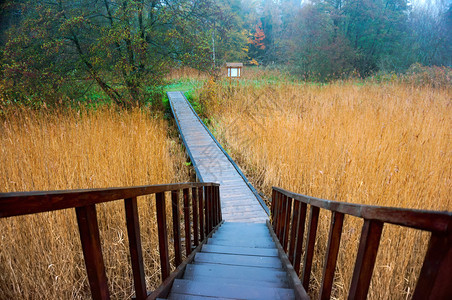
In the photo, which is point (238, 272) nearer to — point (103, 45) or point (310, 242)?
point (310, 242)

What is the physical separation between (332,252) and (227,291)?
2.27 ft

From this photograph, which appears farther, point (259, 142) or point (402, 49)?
point (402, 49)

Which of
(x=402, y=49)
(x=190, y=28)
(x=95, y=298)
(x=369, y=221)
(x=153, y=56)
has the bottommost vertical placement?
(x=95, y=298)

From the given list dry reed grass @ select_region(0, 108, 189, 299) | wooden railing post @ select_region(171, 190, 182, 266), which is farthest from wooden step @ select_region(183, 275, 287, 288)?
dry reed grass @ select_region(0, 108, 189, 299)

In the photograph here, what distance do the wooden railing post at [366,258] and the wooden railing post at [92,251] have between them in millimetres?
782

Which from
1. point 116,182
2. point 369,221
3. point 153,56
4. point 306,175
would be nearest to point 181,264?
point 369,221

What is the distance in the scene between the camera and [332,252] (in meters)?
0.92

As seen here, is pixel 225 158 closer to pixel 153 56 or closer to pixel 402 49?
pixel 153 56

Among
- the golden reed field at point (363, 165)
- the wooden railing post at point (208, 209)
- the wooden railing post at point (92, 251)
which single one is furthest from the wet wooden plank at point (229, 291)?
the wooden railing post at point (208, 209)

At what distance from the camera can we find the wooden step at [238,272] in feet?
5.05

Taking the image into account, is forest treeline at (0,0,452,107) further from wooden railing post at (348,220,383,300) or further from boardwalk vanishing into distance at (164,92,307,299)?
wooden railing post at (348,220,383,300)

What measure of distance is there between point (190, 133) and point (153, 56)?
9.03ft

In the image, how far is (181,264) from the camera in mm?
1489

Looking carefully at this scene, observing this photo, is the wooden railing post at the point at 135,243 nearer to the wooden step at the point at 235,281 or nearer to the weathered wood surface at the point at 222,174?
the wooden step at the point at 235,281
